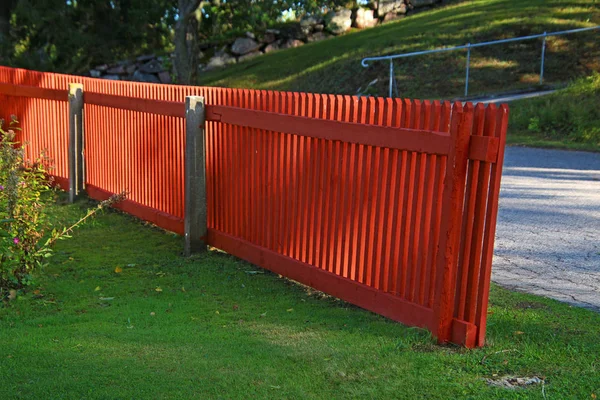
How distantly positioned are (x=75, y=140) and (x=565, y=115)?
982 centimetres

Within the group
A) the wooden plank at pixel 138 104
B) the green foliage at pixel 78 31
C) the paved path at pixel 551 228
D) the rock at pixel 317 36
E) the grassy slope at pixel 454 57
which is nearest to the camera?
the paved path at pixel 551 228

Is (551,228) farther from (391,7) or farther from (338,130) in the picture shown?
(391,7)

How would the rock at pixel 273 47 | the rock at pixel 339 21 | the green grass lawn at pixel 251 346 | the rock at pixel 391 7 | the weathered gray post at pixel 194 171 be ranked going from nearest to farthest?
1. the green grass lawn at pixel 251 346
2. the weathered gray post at pixel 194 171
3. the rock at pixel 339 21
4. the rock at pixel 273 47
5. the rock at pixel 391 7

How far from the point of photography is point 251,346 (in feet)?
15.7

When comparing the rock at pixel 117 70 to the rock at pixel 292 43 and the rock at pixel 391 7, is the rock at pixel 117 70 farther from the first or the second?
the rock at pixel 391 7

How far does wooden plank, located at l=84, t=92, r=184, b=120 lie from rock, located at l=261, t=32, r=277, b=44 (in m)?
22.3

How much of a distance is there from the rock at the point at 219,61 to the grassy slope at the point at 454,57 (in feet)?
11.5

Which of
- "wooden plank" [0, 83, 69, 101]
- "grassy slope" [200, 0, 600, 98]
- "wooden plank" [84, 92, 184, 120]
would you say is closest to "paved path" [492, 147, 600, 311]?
"wooden plank" [84, 92, 184, 120]

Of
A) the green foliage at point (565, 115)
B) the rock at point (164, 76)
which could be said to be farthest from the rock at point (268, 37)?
the green foliage at point (565, 115)

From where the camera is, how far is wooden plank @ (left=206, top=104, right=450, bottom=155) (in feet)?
16.1

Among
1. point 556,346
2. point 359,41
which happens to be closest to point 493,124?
point 556,346

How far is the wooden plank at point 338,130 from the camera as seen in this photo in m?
4.91

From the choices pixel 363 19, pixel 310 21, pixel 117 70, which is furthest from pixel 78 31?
pixel 363 19

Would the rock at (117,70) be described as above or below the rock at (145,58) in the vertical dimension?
below
